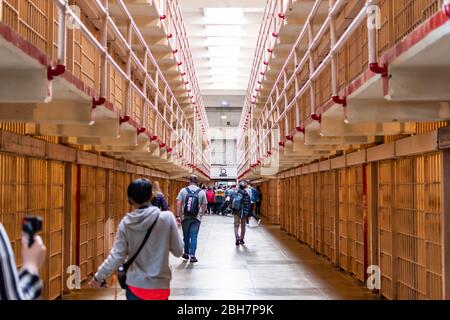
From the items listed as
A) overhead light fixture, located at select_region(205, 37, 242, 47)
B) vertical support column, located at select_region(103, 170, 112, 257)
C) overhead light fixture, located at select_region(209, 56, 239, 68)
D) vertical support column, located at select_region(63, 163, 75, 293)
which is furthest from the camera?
overhead light fixture, located at select_region(209, 56, 239, 68)

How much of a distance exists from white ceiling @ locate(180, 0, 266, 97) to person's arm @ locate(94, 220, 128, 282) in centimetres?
1382

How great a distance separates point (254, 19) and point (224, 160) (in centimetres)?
1916

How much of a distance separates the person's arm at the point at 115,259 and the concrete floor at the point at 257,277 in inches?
128

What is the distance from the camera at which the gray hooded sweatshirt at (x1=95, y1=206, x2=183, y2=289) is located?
363cm

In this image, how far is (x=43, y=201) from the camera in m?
6.39

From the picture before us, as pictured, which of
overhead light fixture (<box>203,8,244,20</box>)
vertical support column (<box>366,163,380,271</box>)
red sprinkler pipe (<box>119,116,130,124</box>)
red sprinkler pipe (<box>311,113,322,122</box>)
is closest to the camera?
red sprinkler pipe (<box>311,113,322,122</box>)

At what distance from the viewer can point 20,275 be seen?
2.20 m

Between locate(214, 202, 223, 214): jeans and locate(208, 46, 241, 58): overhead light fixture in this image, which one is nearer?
locate(208, 46, 241, 58): overhead light fixture

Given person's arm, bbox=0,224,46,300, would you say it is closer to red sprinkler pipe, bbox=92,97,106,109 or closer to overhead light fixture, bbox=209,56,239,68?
red sprinkler pipe, bbox=92,97,106,109

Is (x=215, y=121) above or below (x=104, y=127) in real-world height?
above

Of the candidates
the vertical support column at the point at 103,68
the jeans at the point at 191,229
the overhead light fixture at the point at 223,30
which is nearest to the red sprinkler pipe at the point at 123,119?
the vertical support column at the point at 103,68
